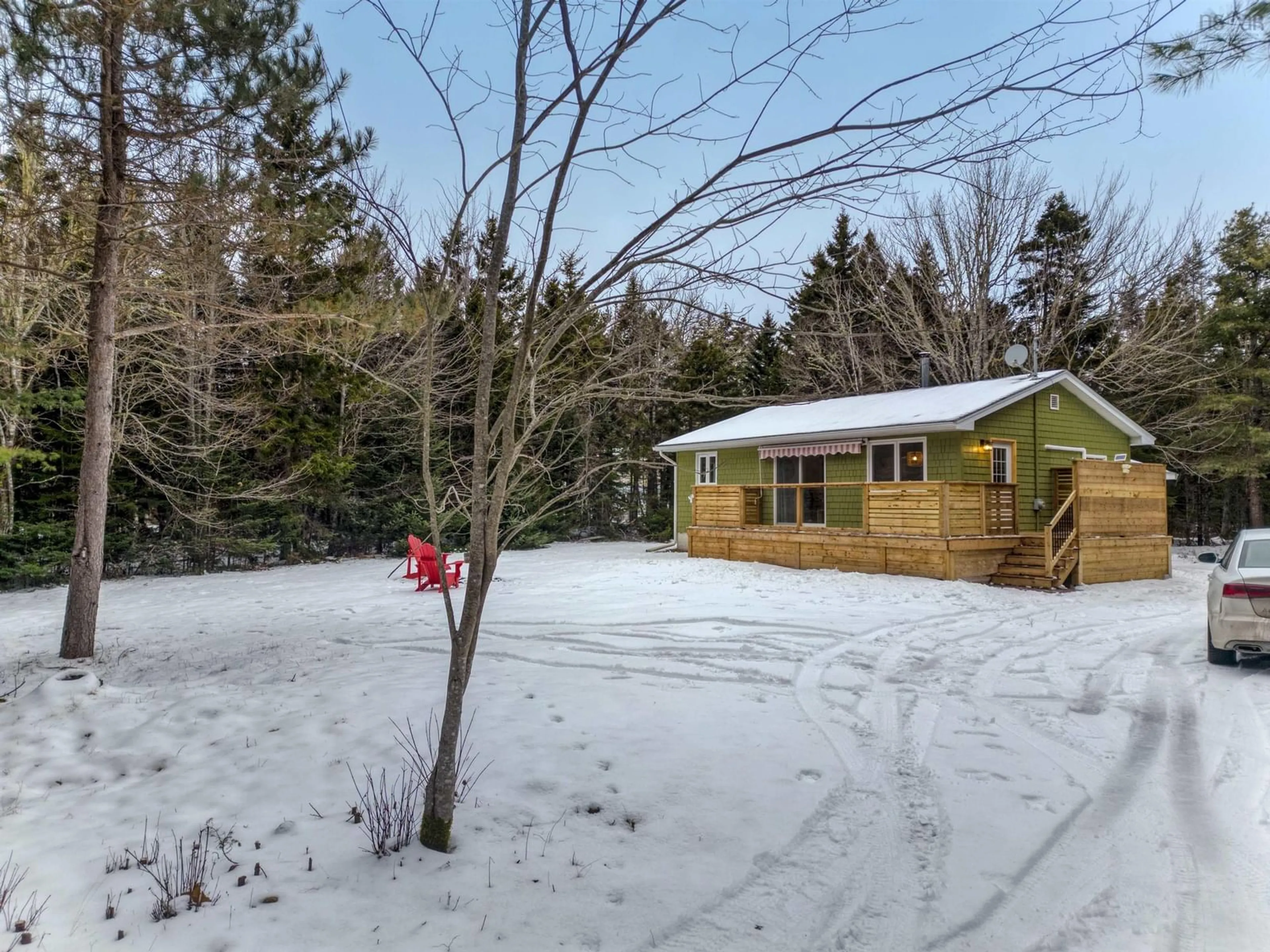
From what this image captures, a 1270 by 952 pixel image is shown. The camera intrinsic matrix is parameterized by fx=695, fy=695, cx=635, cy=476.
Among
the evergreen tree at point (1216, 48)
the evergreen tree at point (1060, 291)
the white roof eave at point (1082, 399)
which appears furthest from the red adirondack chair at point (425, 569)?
the evergreen tree at point (1060, 291)

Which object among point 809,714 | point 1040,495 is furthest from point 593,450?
point 809,714

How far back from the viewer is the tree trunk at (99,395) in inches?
219

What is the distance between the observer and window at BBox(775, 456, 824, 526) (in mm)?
15961

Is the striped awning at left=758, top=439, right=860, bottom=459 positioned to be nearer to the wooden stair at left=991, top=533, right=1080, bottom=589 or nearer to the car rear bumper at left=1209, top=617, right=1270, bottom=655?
the wooden stair at left=991, top=533, right=1080, bottom=589

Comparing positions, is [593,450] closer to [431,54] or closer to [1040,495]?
[1040,495]

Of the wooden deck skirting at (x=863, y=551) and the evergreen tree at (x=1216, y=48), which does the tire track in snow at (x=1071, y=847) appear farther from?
the wooden deck skirting at (x=863, y=551)

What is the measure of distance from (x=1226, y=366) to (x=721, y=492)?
47.1 feet

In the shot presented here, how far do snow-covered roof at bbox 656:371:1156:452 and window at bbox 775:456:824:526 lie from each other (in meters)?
0.95

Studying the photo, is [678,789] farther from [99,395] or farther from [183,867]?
[99,395]

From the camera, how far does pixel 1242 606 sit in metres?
5.66

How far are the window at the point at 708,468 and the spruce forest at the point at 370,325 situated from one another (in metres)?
3.12

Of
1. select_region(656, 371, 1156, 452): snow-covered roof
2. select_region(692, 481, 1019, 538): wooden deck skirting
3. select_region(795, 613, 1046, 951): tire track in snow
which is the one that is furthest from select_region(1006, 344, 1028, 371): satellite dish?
select_region(795, 613, 1046, 951): tire track in snow

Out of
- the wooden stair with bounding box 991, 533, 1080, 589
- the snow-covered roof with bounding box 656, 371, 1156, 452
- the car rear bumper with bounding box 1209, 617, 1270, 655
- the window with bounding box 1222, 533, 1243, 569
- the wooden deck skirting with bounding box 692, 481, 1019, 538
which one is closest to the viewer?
the car rear bumper with bounding box 1209, 617, 1270, 655

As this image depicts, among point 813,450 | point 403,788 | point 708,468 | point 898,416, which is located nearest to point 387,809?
point 403,788
